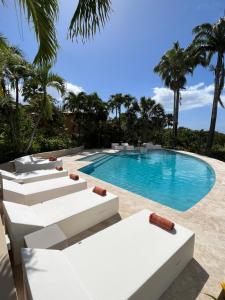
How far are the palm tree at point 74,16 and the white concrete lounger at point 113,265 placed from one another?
9.68 feet

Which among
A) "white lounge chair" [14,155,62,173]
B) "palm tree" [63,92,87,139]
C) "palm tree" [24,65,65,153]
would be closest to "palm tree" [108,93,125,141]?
"palm tree" [63,92,87,139]

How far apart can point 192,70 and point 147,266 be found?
16.0m

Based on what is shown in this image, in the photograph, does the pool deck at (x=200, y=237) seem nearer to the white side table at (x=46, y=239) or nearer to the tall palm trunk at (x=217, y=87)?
the white side table at (x=46, y=239)

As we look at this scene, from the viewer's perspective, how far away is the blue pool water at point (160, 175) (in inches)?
291

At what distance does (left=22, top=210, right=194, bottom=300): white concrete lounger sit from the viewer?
220 cm

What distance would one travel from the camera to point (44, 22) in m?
2.30

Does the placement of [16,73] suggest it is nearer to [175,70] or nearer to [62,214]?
[62,214]

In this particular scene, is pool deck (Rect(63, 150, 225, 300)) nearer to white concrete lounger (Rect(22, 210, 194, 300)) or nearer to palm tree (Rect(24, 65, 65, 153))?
white concrete lounger (Rect(22, 210, 194, 300))

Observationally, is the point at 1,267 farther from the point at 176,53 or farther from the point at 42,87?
the point at 176,53

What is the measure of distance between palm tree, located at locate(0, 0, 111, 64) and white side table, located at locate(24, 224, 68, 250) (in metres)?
3.03

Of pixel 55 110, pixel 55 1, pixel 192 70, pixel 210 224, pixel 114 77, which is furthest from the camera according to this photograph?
pixel 114 77

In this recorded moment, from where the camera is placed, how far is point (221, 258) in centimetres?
355

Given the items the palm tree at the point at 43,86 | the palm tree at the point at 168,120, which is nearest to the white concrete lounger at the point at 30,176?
the palm tree at the point at 43,86

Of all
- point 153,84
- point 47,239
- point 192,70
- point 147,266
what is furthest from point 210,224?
point 153,84
